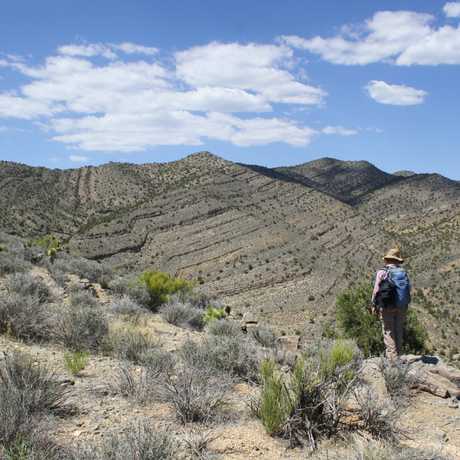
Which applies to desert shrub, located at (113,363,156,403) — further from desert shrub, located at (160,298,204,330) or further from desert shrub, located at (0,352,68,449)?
desert shrub, located at (160,298,204,330)

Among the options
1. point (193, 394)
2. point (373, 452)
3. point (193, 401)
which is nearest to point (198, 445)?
point (193, 401)

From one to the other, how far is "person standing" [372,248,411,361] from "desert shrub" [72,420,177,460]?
5.11 metres

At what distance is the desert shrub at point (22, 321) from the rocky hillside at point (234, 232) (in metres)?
26.9

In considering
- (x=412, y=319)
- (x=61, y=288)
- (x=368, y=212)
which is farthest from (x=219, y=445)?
(x=368, y=212)

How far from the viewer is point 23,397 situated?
4.66m

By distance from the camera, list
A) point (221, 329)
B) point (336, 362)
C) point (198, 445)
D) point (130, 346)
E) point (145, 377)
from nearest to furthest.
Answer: point (198, 445) < point (145, 377) < point (336, 362) < point (130, 346) < point (221, 329)

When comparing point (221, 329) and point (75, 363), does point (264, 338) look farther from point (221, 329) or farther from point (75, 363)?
point (75, 363)

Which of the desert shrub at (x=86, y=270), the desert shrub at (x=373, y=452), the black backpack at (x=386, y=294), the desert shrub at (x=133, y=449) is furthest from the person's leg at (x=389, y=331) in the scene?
the desert shrub at (x=86, y=270)

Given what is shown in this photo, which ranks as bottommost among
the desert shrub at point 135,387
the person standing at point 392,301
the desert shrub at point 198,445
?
the desert shrub at point 198,445

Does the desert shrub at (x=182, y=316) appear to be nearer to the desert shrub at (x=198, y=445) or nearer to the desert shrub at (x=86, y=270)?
the desert shrub at (x=86, y=270)

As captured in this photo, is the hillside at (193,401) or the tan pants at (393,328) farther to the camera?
the tan pants at (393,328)

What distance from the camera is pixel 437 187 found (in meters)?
125

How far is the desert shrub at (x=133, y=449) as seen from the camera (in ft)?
12.7

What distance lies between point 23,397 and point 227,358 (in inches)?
139
